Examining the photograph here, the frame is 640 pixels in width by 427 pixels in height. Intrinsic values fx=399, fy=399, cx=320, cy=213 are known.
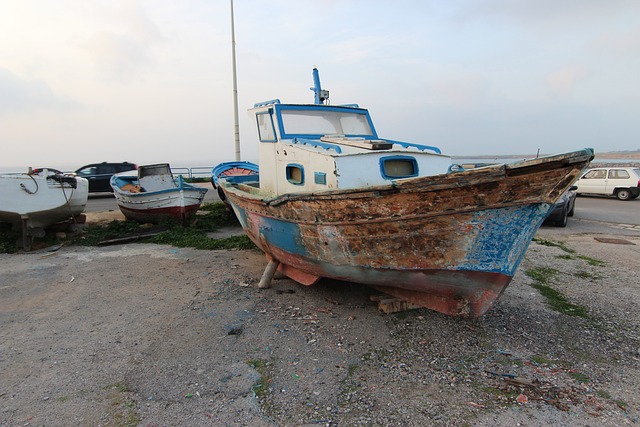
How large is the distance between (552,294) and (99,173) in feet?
60.4

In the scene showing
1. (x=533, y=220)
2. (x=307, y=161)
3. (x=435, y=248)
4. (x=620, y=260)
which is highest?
(x=307, y=161)

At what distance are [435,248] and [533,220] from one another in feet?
2.84

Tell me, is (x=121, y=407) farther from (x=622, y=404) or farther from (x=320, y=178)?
(x=622, y=404)

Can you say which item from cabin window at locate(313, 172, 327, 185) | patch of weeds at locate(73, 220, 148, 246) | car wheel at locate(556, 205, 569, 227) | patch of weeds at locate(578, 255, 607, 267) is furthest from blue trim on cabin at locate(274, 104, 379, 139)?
car wheel at locate(556, 205, 569, 227)

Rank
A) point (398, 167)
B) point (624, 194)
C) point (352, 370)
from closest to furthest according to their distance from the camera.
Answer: point (352, 370), point (398, 167), point (624, 194)

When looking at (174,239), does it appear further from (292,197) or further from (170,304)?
A: (292,197)

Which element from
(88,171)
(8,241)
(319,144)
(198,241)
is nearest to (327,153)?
(319,144)

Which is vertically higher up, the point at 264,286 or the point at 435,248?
the point at 435,248

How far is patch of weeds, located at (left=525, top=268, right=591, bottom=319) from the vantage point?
5004mm

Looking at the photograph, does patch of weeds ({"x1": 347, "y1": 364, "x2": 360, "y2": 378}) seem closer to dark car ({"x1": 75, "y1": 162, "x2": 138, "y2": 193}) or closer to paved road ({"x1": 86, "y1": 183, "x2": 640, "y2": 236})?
paved road ({"x1": 86, "y1": 183, "x2": 640, "y2": 236})

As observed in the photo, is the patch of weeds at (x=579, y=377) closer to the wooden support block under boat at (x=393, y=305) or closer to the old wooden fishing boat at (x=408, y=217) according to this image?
the old wooden fishing boat at (x=408, y=217)

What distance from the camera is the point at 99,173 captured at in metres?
18.1

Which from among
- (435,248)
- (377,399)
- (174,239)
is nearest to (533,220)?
(435,248)

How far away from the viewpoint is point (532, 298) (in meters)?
5.46
